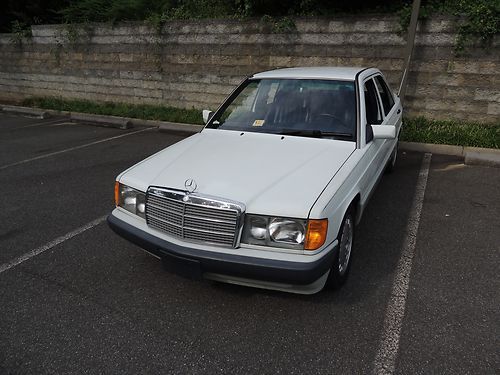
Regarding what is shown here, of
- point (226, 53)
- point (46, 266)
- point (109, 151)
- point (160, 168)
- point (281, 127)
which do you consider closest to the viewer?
point (160, 168)

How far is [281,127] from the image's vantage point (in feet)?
11.1

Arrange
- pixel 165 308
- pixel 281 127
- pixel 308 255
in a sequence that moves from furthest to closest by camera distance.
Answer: pixel 281 127 < pixel 165 308 < pixel 308 255

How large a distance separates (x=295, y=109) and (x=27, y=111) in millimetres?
9421

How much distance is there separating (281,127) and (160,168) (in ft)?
3.73

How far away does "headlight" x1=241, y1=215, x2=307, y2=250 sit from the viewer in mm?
2297

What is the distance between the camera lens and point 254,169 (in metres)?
2.71

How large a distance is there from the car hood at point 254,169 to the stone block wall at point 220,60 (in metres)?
4.32

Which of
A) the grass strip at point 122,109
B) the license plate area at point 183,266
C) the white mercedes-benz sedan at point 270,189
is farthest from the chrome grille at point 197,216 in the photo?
the grass strip at point 122,109

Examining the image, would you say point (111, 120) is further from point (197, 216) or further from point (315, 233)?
point (315, 233)

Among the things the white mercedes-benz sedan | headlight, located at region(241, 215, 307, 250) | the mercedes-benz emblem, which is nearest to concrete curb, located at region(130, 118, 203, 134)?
the white mercedes-benz sedan

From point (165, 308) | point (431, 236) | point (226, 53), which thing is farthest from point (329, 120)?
point (226, 53)

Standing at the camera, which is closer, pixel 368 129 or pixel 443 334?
pixel 443 334

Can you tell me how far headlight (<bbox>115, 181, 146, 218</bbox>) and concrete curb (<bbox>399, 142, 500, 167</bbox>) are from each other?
15.8ft

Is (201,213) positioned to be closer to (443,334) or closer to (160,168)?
(160,168)
